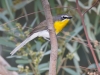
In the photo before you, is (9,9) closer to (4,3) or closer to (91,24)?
(4,3)

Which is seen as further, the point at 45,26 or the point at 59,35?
the point at 59,35

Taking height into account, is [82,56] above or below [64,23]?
below

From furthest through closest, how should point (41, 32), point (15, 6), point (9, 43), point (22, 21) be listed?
point (22, 21) → point (15, 6) → point (9, 43) → point (41, 32)

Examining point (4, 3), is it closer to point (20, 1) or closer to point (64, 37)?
point (20, 1)

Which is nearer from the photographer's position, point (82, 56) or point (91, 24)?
point (91, 24)

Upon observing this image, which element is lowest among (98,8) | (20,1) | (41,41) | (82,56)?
(82,56)

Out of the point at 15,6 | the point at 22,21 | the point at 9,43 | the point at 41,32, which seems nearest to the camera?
the point at 41,32

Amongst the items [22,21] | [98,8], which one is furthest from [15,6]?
[98,8]

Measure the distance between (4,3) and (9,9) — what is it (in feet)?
0.15

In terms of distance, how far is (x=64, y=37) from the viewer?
1604 mm

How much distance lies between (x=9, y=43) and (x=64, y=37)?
300mm

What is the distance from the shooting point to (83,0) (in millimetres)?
1898

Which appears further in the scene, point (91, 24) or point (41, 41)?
point (91, 24)

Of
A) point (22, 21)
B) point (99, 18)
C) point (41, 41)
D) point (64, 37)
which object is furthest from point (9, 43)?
point (99, 18)
